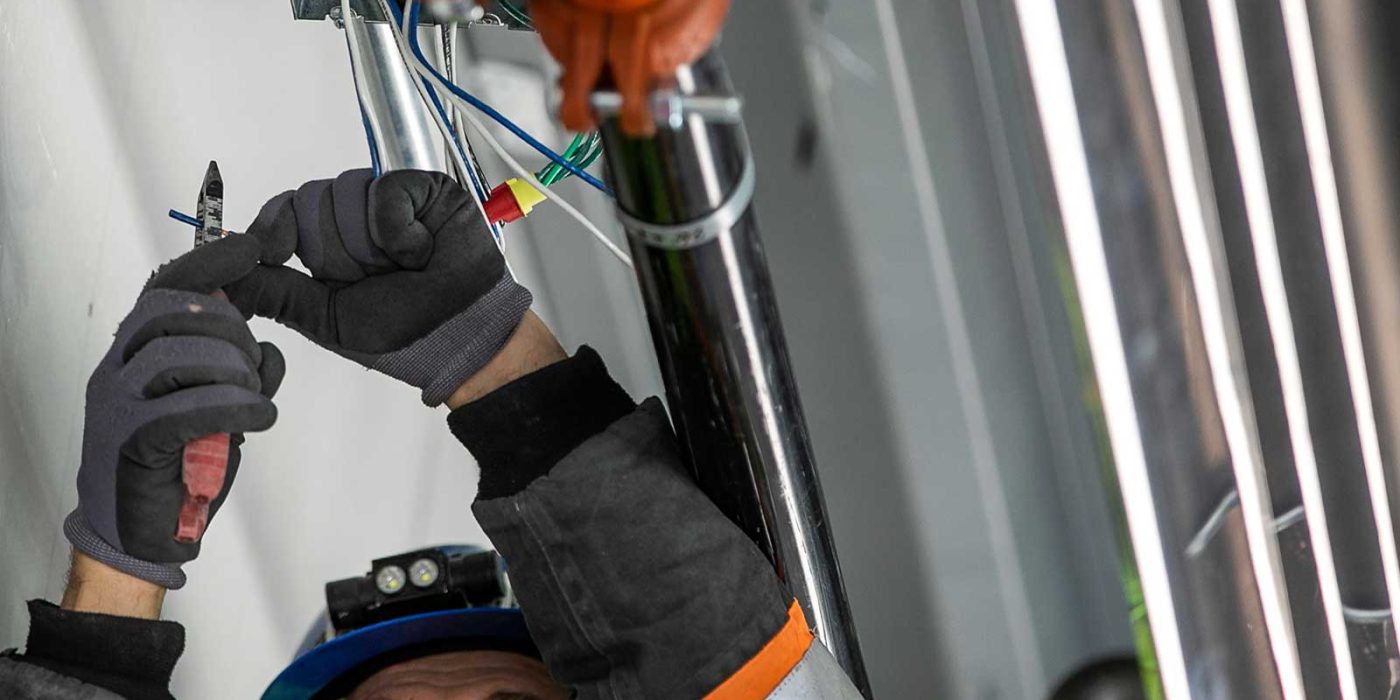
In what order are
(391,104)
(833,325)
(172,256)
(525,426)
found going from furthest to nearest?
1. (833,325)
2. (172,256)
3. (391,104)
4. (525,426)

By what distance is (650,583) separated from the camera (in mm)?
778

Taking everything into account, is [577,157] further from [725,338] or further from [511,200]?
[725,338]

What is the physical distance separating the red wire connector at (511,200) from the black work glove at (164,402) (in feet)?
0.60

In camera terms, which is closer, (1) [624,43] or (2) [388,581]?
(1) [624,43]

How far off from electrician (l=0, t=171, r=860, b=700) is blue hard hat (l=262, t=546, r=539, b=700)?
6.1 inches

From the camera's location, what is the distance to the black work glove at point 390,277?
83 centimetres

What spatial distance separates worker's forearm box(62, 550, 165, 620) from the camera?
0.80 metres

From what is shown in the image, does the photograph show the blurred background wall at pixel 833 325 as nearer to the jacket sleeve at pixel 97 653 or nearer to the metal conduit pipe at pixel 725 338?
the jacket sleeve at pixel 97 653

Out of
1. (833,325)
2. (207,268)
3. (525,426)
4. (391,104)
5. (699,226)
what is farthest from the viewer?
(833,325)

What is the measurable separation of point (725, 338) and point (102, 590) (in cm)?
42

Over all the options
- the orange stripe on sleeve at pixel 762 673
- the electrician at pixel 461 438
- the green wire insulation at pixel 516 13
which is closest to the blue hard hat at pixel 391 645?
the electrician at pixel 461 438

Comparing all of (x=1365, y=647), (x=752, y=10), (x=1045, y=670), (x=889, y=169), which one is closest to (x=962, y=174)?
(x=889, y=169)

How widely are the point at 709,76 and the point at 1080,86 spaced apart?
0.15 metres

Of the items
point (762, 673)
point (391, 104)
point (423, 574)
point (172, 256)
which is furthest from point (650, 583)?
point (172, 256)
